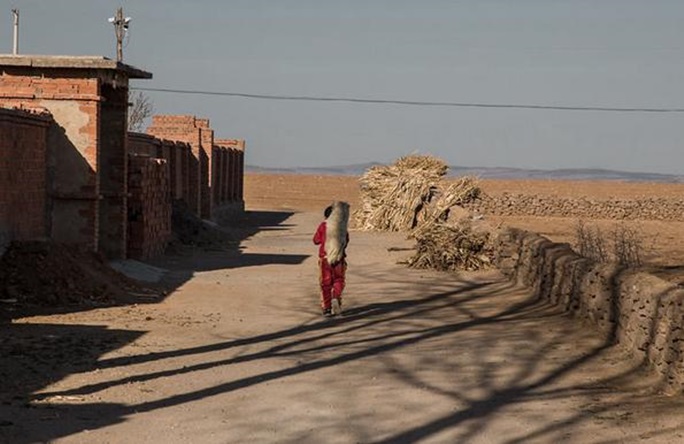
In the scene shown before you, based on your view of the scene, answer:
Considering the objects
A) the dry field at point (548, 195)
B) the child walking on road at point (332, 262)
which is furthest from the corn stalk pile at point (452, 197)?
the child walking on road at point (332, 262)

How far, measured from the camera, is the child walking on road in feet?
55.0

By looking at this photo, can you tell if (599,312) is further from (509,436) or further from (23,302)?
(23,302)

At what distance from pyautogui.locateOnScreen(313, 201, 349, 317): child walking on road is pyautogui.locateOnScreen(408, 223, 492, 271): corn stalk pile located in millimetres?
8394

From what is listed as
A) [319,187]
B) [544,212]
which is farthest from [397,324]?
[319,187]

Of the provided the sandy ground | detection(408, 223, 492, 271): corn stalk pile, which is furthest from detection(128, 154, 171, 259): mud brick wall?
detection(408, 223, 492, 271): corn stalk pile

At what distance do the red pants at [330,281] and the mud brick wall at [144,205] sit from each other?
22.4ft

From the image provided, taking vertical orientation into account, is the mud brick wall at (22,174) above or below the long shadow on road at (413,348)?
above

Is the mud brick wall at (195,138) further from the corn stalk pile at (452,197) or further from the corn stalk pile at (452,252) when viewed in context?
the corn stalk pile at (452,252)

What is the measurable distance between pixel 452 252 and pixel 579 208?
33198 millimetres

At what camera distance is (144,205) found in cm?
2373

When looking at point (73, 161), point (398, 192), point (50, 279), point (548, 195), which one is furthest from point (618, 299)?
point (548, 195)

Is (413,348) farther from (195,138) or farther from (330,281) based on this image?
(195,138)

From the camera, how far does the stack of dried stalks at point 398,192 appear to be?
41.1 metres

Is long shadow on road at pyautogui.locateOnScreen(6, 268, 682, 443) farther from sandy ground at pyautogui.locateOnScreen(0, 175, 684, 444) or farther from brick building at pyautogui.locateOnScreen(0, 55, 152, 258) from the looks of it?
brick building at pyautogui.locateOnScreen(0, 55, 152, 258)
